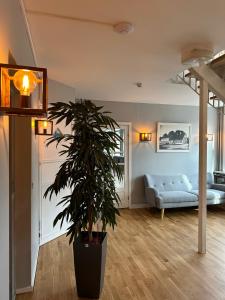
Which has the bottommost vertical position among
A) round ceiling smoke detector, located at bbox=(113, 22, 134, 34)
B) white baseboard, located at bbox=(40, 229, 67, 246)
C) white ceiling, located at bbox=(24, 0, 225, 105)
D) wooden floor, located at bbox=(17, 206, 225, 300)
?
wooden floor, located at bbox=(17, 206, 225, 300)

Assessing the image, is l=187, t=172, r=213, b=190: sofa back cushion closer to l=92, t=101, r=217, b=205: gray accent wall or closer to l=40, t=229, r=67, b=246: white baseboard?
l=92, t=101, r=217, b=205: gray accent wall

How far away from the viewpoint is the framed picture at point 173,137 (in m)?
5.95

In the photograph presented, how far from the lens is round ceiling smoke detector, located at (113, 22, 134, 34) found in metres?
2.16

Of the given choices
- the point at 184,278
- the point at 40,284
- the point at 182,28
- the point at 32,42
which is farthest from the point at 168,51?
the point at 40,284

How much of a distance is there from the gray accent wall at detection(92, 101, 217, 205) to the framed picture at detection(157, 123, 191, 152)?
108mm

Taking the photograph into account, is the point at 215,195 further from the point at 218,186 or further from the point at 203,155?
the point at 203,155

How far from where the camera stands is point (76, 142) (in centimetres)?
224

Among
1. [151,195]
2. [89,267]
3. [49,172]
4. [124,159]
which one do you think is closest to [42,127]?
[49,172]

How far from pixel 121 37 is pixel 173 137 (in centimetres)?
399

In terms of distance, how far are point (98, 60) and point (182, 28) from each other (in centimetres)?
117

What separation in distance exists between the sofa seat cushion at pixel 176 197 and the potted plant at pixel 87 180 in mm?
2931

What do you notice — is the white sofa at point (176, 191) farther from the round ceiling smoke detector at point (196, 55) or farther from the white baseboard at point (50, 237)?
the round ceiling smoke detector at point (196, 55)

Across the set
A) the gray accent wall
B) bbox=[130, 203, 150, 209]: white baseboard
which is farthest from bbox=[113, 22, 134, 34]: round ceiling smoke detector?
bbox=[130, 203, 150, 209]: white baseboard

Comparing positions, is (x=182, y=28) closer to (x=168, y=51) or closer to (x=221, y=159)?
(x=168, y=51)
